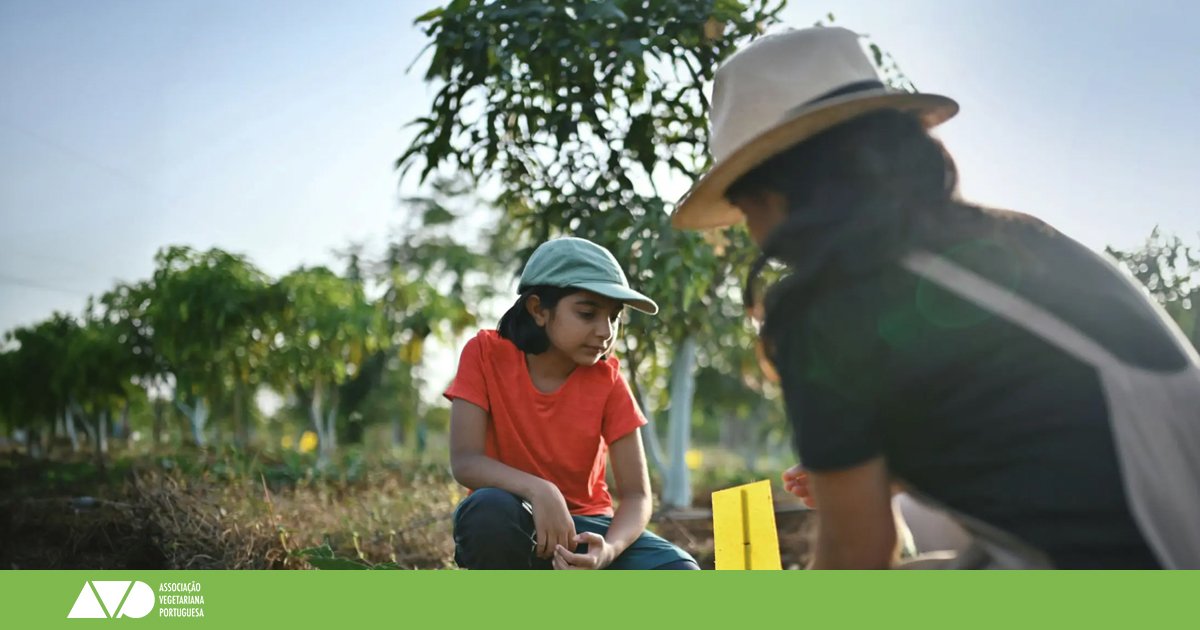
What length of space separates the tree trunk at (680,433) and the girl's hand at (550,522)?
447cm

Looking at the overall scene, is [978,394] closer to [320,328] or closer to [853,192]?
[853,192]

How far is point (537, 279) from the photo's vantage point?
216cm

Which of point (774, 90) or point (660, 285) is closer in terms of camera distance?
point (774, 90)

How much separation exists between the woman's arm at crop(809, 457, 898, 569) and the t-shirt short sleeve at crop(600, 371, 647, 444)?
104 centimetres

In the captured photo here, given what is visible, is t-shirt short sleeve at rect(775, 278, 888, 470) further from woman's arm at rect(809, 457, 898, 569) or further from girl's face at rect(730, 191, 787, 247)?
girl's face at rect(730, 191, 787, 247)

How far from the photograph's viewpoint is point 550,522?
192cm

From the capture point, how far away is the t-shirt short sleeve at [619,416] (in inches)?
87.0

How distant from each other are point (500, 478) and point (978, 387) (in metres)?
1.10

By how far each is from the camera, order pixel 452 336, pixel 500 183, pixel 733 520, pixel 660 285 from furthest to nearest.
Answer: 1. pixel 452 336
2. pixel 500 183
3. pixel 660 285
4. pixel 733 520

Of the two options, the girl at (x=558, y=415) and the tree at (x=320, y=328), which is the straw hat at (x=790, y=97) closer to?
the girl at (x=558, y=415)

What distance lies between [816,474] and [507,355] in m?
1.16

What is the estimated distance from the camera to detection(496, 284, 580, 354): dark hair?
2.19 m

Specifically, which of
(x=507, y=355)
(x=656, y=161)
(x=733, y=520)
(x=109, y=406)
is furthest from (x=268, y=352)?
(x=733, y=520)
